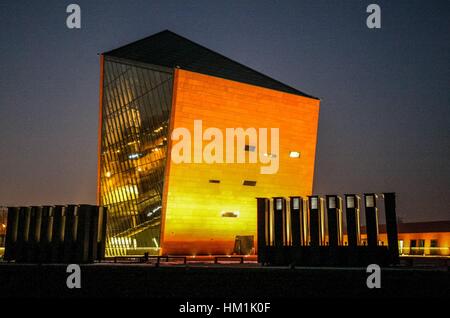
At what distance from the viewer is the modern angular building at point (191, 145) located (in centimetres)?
4044

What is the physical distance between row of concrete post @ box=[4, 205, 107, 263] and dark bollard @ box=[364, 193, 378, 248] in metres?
17.6

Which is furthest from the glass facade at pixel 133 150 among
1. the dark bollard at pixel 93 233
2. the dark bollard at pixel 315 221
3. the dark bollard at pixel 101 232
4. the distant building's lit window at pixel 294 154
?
the dark bollard at pixel 315 221

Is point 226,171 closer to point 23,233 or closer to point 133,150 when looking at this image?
point 133,150

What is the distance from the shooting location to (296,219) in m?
31.0

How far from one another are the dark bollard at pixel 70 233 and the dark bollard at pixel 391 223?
20.0 m

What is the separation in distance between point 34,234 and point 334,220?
20.9 meters

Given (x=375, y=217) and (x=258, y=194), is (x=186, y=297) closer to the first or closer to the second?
(x=375, y=217)

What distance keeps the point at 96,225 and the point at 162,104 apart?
12.9 metres

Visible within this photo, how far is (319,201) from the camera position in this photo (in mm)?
30875

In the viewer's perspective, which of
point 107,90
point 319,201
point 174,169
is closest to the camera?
point 319,201

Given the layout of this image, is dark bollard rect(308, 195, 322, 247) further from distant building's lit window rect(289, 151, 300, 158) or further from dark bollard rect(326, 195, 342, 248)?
distant building's lit window rect(289, 151, 300, 158)

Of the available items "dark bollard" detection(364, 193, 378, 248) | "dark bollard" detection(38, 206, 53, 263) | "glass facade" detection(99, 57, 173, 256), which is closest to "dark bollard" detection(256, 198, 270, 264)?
"dark bollard" detection(364, 193, 378, 248)
